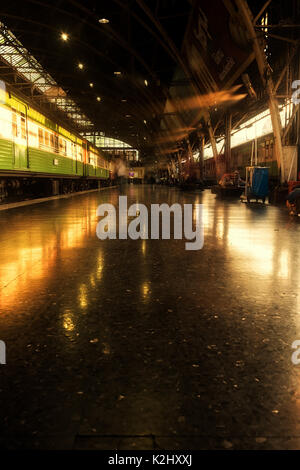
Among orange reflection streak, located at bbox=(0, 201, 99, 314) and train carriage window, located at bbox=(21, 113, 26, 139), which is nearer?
orange reflection streak, located at bbox=(0, 201, 99, 314)

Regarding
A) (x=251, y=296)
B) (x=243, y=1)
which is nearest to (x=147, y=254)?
(x=251, y=296)

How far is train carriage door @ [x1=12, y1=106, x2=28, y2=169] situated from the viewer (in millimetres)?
14570

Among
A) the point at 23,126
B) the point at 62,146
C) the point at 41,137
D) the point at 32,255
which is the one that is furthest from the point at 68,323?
the point at 62,146

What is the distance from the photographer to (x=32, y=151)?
1711 cm

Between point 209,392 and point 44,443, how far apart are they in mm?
775

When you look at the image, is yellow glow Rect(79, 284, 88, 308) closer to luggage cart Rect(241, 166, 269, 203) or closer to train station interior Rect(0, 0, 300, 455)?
train station interior Rect(0, 0, 300, 455)

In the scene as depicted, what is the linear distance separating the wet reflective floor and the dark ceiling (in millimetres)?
16898

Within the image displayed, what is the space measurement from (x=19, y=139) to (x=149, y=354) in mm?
13946

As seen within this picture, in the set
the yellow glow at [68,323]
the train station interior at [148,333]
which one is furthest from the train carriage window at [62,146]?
the yellow glow at [68,323]

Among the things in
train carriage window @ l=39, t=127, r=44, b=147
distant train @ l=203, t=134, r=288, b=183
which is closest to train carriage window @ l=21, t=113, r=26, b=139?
train carriage window @ l=39, t=127, r=44, b=147

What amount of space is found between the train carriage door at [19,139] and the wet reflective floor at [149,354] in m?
10.1

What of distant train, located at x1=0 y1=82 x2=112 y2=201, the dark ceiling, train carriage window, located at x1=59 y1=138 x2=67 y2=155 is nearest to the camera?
distant train, located at x1=0 y1=82 x2=112 y2=201

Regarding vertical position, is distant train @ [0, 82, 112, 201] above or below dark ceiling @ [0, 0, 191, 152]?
below
